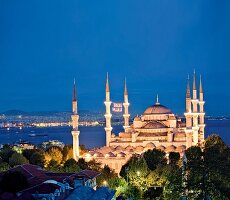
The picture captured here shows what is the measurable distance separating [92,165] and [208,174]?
15.0 metres

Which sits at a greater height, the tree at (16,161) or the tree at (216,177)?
the tree at (16,161)

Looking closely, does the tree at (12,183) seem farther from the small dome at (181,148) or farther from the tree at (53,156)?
the small dome at (181,148)

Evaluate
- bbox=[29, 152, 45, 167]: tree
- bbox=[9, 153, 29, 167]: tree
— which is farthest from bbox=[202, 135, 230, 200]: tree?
bbox=[29, 152, 45, 167]: tree

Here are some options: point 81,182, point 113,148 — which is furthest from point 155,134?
point 81,182

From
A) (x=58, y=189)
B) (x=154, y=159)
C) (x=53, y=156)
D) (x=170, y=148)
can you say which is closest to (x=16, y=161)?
(x=53, y=156)

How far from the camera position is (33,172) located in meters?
25.9

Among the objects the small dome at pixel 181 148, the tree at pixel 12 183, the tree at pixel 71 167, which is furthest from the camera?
the small dome at pixel 181 148

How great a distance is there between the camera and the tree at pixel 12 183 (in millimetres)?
20938

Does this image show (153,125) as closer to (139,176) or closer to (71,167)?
(71,167)

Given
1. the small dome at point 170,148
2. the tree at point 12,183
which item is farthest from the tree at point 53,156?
the tree at point 12,183

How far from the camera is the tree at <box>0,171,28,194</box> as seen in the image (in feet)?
68.7

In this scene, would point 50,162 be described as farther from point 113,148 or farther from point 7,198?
point 7,198

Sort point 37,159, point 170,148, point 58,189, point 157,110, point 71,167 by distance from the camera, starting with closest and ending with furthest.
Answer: point 58,189 < point 71,167 < point 37,159 < point 170,148 < point 157,110

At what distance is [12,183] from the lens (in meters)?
21.1
